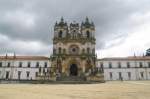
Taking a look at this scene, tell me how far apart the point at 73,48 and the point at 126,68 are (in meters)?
21.4

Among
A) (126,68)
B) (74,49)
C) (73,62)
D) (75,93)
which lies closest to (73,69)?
(73,62)

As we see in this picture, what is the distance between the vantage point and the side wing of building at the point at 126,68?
53719mm

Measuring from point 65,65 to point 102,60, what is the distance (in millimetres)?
18123

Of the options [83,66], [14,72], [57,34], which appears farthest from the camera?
[14,72]

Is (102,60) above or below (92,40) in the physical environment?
below

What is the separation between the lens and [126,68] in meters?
54.7

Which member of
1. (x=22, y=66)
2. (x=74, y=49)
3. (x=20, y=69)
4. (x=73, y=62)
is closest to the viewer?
(x=73, y=62)

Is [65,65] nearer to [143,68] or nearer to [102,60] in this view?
[102,60]

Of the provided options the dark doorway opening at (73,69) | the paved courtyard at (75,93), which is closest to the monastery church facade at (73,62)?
the dark doorway opening at (73,69)

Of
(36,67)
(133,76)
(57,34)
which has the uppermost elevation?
(57,34)

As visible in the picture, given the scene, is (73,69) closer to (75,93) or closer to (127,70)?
(127,70)

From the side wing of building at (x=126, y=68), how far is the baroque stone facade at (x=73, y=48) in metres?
13.9

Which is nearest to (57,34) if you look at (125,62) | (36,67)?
(36,67)

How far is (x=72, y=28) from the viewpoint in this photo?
153ft
